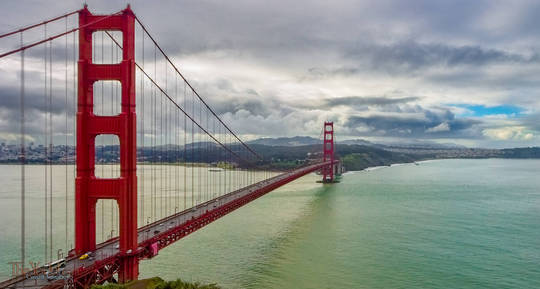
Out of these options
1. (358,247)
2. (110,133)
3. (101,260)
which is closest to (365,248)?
(358,247)

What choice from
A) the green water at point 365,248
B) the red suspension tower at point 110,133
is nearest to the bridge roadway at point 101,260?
the red suspension tower at point 110,133

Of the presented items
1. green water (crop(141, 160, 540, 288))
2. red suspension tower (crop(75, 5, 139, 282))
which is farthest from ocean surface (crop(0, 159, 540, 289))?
red suspension tower (crop(75, 5, 139, 282))

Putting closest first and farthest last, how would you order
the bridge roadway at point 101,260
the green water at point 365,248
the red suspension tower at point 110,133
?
1. the bridge roadway at point 101,260
2. the red suspension tower at point 110,133
3. the green water at point 365,248

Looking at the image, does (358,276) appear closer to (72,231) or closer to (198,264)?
(198,264)

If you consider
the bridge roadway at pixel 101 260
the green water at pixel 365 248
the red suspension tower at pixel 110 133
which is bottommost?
the green water at pixel 365 248

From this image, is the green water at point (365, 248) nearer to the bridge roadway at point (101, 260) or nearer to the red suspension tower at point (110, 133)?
the bridge roadway at point (101, 260)

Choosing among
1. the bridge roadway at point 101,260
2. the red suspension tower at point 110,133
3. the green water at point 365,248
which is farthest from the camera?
the green water at point 365,248

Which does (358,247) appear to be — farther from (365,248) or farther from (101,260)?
(101,260)

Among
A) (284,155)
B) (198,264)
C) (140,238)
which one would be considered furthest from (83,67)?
(284,155)
